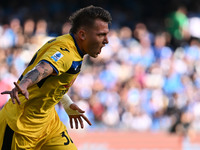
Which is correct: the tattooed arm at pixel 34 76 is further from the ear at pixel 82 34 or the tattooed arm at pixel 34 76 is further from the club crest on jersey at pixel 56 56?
the ear at pixel 82 34

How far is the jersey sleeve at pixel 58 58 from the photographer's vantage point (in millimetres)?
4109

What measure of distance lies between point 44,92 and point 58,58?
57cm

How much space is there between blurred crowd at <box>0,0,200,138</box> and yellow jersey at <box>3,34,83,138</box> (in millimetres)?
5754

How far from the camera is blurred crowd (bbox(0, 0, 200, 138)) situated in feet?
37.9

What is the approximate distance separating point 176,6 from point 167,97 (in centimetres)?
485

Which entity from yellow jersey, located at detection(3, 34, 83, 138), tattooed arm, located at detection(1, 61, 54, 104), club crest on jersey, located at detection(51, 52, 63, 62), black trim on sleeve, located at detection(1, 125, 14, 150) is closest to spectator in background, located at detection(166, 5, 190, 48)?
yellow jersey, located at detection(3, 34, 83, 138)

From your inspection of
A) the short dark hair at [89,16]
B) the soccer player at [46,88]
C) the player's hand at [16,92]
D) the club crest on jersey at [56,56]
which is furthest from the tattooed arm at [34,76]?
the short dark hair at [89,16]

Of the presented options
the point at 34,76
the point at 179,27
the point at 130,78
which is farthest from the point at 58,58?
the point at 179,27

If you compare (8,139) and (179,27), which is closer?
(8,139)

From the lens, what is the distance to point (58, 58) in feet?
13.6

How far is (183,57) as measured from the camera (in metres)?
13.7

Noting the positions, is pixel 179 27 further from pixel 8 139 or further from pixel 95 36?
pixel 8 139

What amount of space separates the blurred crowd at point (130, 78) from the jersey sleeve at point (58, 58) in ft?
20.7

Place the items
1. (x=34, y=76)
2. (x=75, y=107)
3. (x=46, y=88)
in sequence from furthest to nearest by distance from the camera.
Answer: (x=75, y=107), (x=46, y=88), (x=34, y=76)
